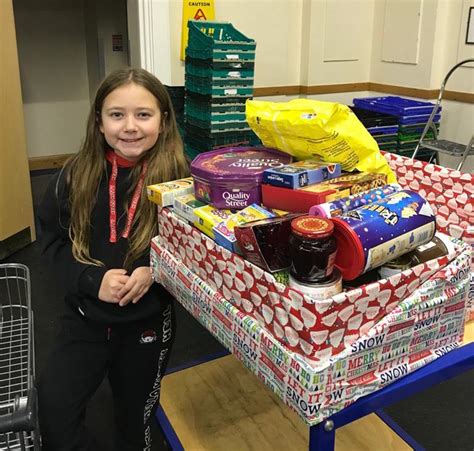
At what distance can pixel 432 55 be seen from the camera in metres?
3.63

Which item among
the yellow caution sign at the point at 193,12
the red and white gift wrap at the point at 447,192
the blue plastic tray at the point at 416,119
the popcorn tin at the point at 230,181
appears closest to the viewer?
the popcorn tin at the point at 230,181

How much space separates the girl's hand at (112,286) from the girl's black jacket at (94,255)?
0.02 metres

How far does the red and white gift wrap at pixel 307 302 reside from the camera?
0.76m

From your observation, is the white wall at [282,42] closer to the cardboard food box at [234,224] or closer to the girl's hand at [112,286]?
the girl's hand at [112,286]

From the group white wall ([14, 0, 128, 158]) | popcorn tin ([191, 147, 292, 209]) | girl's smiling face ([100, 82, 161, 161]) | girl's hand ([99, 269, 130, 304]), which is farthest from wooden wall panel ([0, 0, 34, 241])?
popcorn tin ([191, 147, 292, 209])

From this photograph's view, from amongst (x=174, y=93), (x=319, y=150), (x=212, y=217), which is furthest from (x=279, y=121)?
(x=174, y=93)

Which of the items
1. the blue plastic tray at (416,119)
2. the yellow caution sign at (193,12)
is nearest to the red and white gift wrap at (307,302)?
the yellow caution sign at (193,12)

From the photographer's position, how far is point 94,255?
1.32 m

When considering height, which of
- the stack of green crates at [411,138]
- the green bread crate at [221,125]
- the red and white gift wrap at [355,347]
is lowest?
the stack of green crates at [411,138]

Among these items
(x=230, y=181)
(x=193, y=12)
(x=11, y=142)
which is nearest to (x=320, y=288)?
(x=230, y=181)

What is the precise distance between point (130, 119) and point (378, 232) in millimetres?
692

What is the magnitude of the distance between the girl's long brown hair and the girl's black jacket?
0.05 ft

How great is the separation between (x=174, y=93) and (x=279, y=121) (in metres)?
2.31

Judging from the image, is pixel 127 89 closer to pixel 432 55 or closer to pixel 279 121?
pixel 279 121
